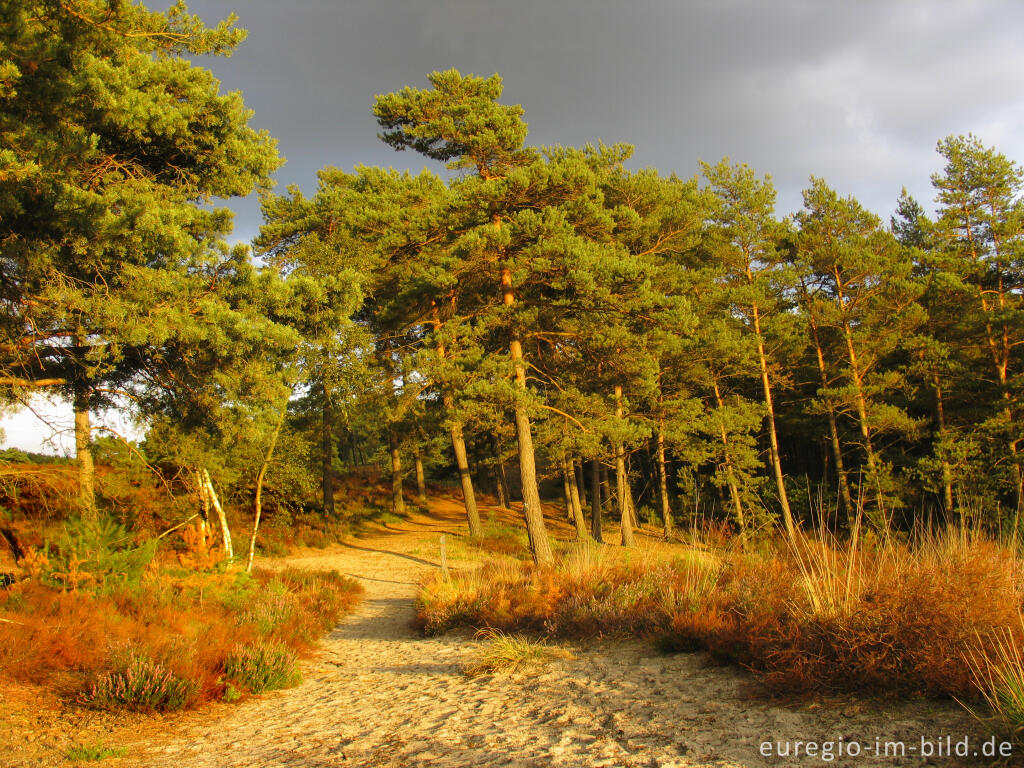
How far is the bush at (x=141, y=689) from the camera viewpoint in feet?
17.2

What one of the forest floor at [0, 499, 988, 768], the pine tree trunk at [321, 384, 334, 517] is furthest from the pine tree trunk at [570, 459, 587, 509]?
the forest floor at [0, 499, 988, 768]

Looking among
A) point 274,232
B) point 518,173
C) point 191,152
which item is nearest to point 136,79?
point 191,152

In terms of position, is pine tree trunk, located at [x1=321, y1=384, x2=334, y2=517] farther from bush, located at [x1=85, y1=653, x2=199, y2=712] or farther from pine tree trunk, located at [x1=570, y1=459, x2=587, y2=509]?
bush, located at [x1=85, y1=653, x2=199, y2=712]

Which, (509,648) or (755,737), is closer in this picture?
(755,737)

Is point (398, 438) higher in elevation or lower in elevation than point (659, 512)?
higher

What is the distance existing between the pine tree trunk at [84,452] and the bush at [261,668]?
4.42 m

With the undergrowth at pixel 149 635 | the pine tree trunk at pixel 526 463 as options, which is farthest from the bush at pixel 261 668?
the pine tree trunk at pixel 526 463

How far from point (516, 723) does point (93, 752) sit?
307 centimetres

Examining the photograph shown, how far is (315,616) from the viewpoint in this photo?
1035 centimetres

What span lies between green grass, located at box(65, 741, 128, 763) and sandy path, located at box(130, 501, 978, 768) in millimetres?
233

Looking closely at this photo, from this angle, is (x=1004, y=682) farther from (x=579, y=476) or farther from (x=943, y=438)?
(x=579, y=476)

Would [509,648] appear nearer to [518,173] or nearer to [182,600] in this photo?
[182,600]

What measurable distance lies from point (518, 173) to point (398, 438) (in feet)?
54.0

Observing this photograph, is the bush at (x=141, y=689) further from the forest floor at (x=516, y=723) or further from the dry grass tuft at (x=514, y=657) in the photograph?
the dry grass tuft at (x=514, y=657)
